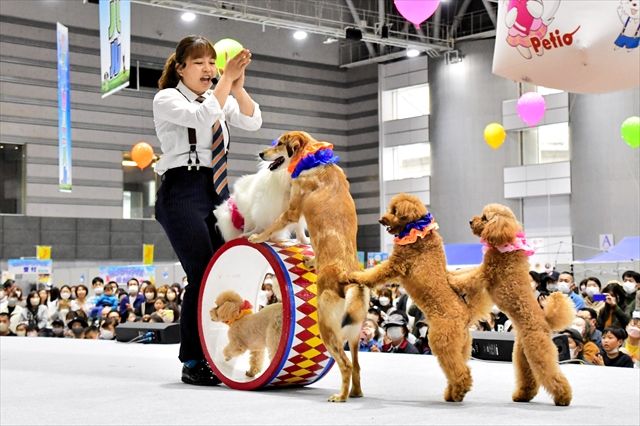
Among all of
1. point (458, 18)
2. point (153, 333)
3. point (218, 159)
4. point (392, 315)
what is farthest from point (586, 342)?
point (458, 18)

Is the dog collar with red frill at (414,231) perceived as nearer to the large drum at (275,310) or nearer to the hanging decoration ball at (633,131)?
the large drum at (275,310)

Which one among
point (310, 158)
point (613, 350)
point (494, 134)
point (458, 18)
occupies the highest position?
point (458, 18)

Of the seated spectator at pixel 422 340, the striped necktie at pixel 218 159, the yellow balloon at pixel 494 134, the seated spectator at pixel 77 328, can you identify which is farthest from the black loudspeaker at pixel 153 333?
the yellow balloon at pixel 494 134

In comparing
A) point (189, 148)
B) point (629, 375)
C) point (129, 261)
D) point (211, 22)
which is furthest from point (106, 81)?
point (211, 22)

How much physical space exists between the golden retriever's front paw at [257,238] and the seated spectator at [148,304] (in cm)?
797

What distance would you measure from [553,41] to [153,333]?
357 cm

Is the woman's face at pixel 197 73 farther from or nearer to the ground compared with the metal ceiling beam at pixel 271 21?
nearer to the ground

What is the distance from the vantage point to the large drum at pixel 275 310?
10.5ft

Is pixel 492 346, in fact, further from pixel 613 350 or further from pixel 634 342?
pixel 634 342

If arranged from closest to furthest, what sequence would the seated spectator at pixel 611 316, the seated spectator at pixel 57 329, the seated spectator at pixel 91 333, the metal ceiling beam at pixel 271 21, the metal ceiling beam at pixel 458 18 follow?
the seated spectator at pixel 611 316, the seated spectator at pixel 91 333, the seated spectator at pixel 57 329, the metal ceiling beam at pixel 271 21, the metal ceiling beam at pixel 458 18

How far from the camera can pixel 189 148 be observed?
11.7ft

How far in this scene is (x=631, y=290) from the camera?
929 cm

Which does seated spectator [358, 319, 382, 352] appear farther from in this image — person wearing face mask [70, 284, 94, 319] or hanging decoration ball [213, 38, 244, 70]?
person wearing face mask [70, 284, 94, 319]

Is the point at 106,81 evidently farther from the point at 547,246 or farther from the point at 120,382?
the point at 547,246
